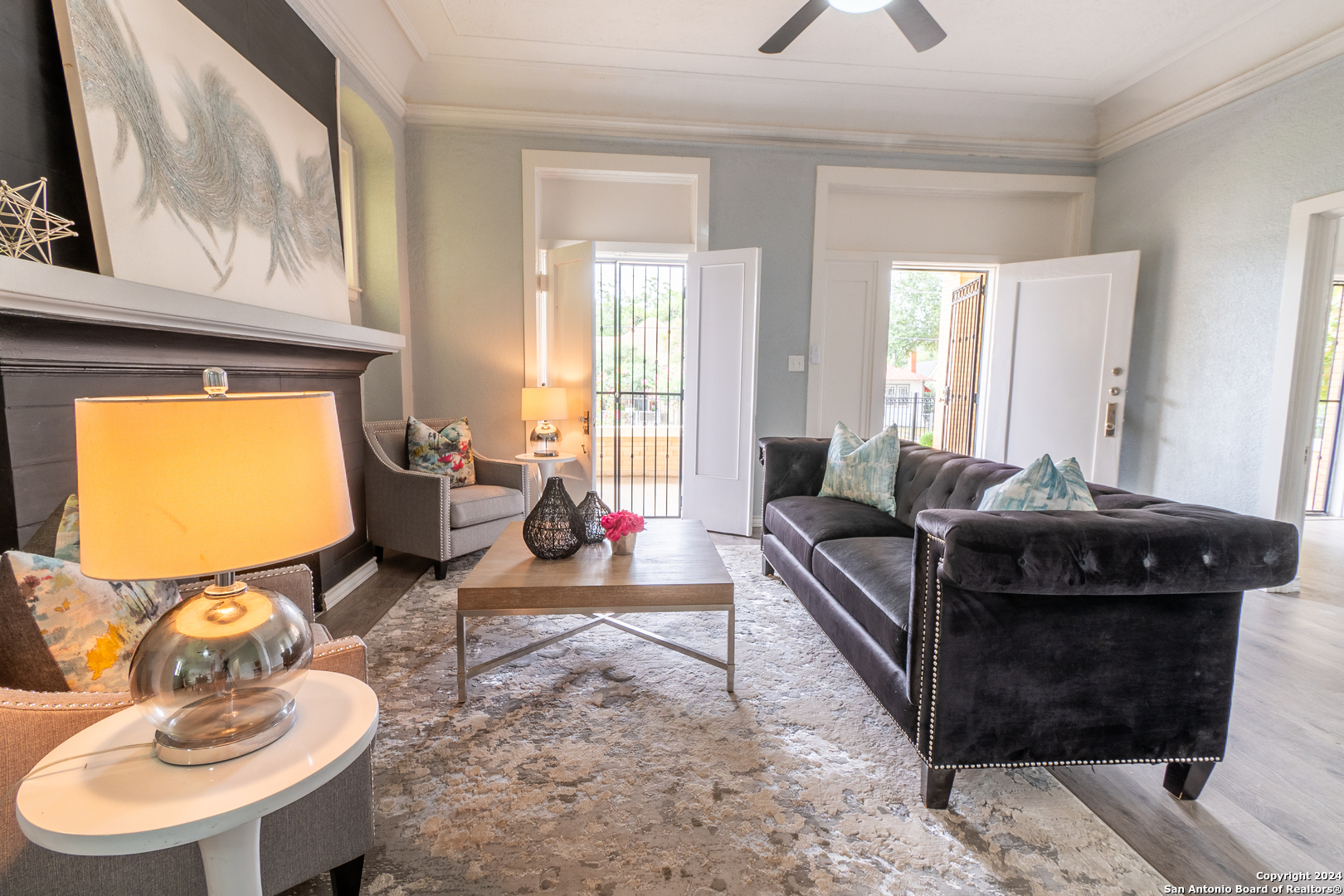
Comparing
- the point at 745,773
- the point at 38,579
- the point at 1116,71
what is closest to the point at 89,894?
the point at 38,579

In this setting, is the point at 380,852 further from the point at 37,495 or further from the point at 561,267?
the point at 561,267

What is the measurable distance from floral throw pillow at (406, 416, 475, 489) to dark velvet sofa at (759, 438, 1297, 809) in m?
2.74

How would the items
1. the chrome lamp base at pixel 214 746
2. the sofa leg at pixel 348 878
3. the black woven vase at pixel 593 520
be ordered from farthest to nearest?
1. the black woven vase at pixel 593 520
2. the sofa leg at pixel 348 878
3. the chrome lamp base at pixel 214 746

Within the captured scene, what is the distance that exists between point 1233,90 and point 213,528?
4932mm

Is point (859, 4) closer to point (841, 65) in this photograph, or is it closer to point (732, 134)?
point (841, 65)

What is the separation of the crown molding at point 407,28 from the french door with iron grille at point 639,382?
1606 mm

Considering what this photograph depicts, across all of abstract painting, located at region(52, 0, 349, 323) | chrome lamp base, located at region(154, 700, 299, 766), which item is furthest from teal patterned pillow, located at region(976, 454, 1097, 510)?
abstract painting, located at region(52, 0, 349, 323)

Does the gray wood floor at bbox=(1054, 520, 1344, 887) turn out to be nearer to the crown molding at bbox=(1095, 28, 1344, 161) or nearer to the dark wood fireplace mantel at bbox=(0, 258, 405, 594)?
the dark wood fireplace mantel at bbox=(0, 258, 405, 594)

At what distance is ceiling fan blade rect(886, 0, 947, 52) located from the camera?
2408 mm

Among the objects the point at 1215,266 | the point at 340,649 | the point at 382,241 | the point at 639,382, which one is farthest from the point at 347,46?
the point at 639,382

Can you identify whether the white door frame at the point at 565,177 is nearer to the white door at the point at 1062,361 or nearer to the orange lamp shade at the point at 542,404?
the orange lamp shade at the point at 542,404

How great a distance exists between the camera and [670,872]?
135 centimetres

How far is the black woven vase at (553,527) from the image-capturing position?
7.25ft

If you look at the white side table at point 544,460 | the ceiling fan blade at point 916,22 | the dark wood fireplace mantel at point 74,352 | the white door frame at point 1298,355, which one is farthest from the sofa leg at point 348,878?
the white door frame at point 1298,355
